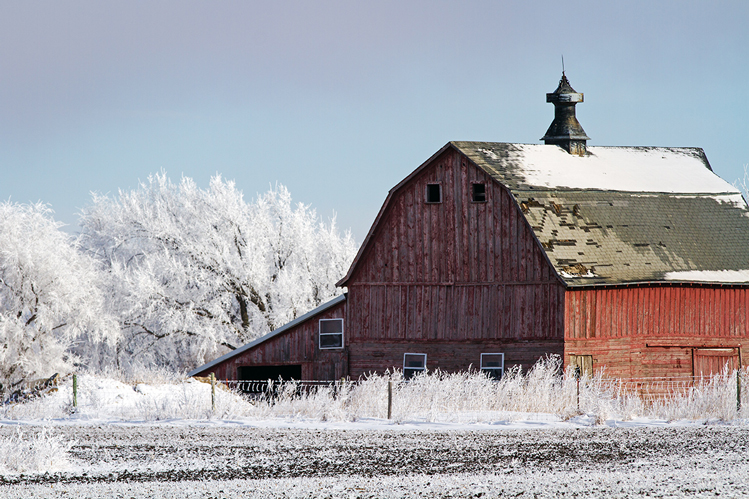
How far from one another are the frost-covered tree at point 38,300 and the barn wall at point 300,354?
830cm

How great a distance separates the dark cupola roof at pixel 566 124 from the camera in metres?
31.0

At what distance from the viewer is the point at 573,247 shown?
25609 millimetres

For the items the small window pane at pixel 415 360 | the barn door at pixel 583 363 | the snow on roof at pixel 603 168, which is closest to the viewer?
the barn door at pixel 583 363

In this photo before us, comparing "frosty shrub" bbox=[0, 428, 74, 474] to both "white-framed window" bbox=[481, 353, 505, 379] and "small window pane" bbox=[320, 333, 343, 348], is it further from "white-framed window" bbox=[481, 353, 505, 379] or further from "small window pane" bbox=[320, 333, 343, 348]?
"small window pane" bbox=[320, 333, 343, 348]

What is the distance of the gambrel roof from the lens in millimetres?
25578

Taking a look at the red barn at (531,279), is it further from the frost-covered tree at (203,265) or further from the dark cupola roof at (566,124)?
the frost-covered tree at (203,265)

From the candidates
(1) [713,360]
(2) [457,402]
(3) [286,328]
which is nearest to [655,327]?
(1) [713,360]

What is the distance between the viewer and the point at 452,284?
87.6 ft

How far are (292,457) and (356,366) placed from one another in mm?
13837

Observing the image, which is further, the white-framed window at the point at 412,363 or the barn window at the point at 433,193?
the barn window at the point at 433,193

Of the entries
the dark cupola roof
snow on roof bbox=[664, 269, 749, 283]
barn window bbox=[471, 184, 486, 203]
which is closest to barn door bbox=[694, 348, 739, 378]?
snow on roof bbox=[664, 269, 749, 283]

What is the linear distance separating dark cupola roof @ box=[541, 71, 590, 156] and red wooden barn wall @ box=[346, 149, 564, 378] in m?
5.85

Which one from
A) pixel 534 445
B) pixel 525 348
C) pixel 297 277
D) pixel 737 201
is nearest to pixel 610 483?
pixel 534 445

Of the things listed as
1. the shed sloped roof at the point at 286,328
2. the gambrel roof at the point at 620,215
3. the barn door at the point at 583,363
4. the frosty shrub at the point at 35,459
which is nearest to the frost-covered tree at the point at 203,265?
the shed sloped roof at the point at 286,328
